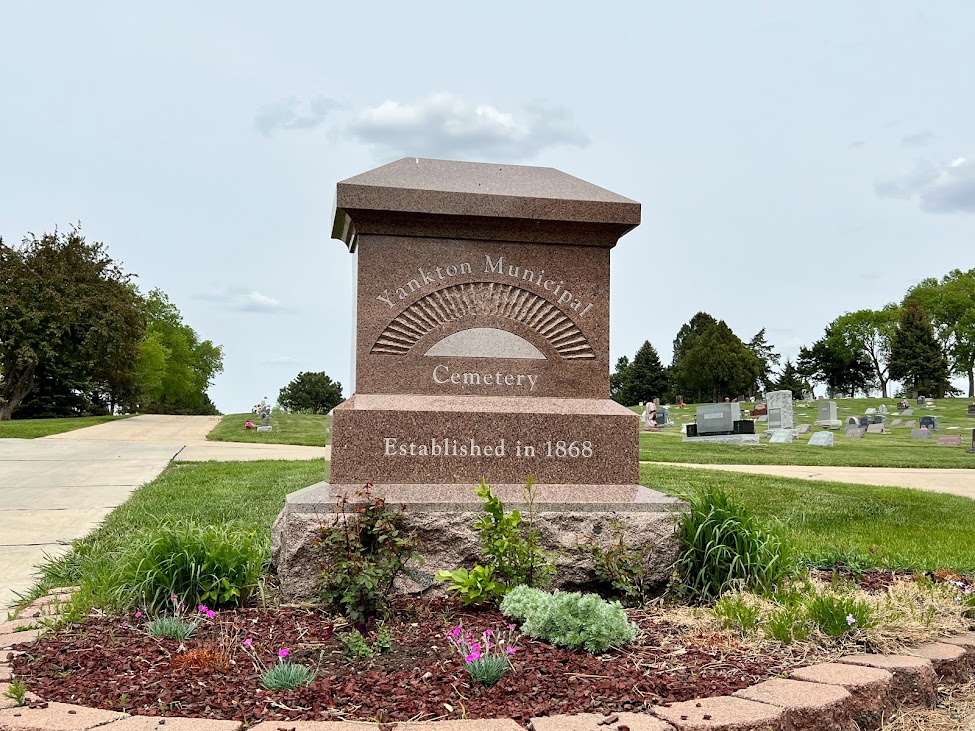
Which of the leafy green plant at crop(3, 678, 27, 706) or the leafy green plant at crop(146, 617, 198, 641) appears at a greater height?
the leafy green plant at crop(146, 617, 198, 641)

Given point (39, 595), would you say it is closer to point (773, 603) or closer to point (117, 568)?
point (117, 568)

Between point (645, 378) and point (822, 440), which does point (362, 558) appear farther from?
point (645, 378)

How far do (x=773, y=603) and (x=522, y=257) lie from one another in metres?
2.46

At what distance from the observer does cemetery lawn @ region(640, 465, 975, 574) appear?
6.35 meters

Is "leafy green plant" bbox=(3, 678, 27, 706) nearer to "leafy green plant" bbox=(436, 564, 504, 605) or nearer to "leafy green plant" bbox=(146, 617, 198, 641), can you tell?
"leafy green plant" bbox=(146, 617, 198, 641)

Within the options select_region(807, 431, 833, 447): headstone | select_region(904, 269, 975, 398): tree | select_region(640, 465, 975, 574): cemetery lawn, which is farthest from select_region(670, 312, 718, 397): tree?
select_region(640, 465, 975, 574): cemetery lawn

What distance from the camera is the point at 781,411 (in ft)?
93.1

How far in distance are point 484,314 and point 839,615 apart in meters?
2.60

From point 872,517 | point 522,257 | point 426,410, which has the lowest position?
point 872,517

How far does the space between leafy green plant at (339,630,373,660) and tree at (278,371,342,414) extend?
217 ft

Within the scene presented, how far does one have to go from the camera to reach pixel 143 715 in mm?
2945

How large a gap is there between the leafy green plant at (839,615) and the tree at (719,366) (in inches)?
2478

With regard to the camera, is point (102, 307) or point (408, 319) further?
point (102, 307)

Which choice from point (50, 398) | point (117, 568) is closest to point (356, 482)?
point (117, 568)
